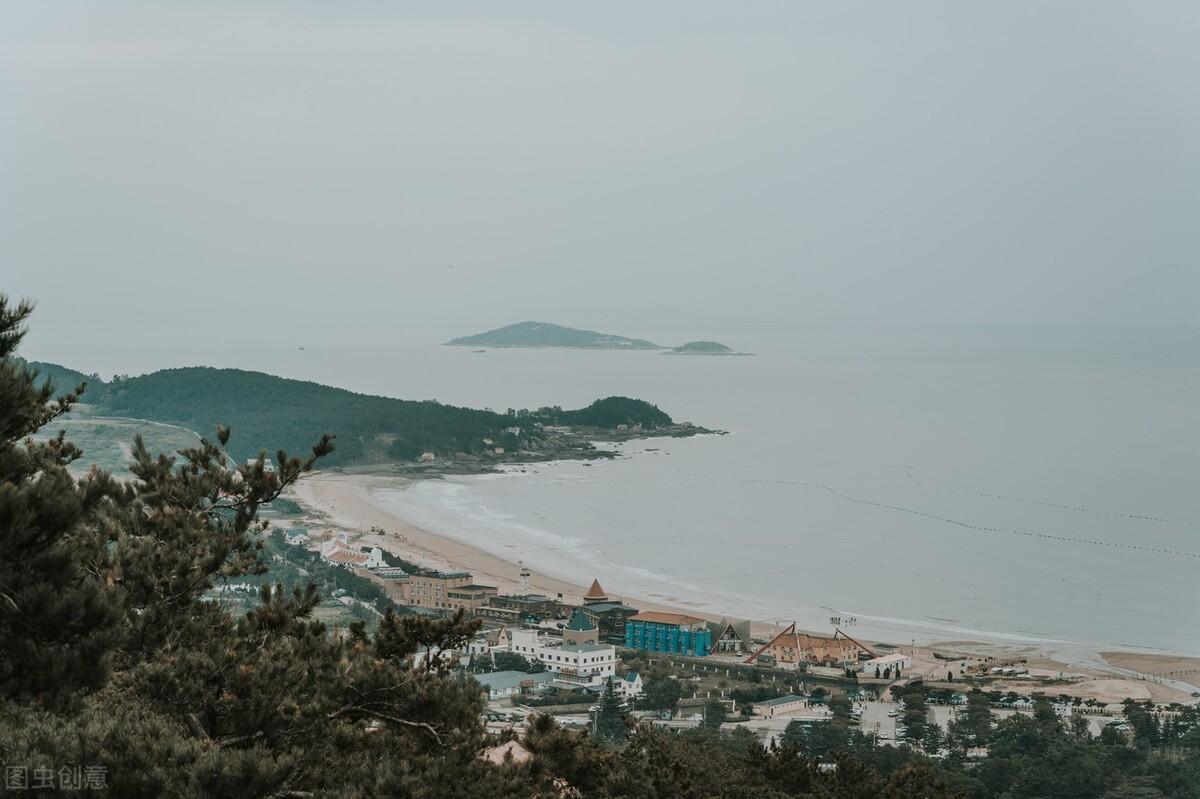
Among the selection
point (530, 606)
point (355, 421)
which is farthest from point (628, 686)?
point (355, 421)

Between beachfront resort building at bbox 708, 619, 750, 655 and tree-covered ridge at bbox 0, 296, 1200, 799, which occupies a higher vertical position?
tree-covered ridge at bbox 0, 296, 1200, 799

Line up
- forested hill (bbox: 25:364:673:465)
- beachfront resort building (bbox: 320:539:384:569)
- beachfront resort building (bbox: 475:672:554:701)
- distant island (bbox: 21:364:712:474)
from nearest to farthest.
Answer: beachfront resort building (bbox: 475:672:554:701)
beachfront resort building (bbox: 320:539:384:569)
distant island (bbox: 21:364:712:474)
forested hill (bbox: 25:364:673:465)

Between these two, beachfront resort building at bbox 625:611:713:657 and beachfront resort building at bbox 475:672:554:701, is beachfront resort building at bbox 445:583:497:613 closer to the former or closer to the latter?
beachfront resort building at bbox 625:611:713:657

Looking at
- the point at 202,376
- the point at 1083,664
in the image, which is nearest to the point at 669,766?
the point at 1083,664

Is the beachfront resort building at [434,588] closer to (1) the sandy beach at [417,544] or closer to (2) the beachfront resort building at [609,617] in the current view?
(1) the sandy beach at [417,544]

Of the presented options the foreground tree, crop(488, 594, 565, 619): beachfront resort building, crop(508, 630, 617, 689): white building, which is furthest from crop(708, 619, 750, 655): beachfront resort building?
the foreground tree

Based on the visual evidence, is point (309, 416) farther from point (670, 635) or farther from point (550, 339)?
point (550, 339)
